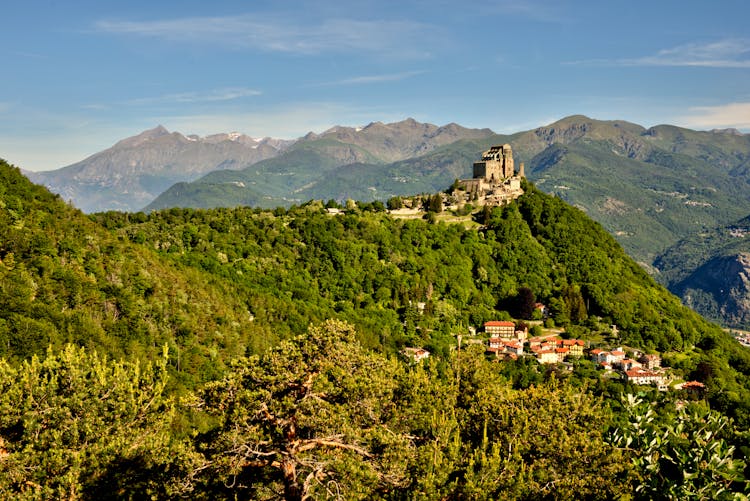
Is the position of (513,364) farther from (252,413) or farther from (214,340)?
(252,413)

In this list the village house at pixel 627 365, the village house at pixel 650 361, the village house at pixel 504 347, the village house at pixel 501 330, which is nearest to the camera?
the village house at pixel 627 365

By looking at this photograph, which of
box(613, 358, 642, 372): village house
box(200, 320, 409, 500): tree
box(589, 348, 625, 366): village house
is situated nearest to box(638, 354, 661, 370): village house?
box(613, 358, 642, 372): village house

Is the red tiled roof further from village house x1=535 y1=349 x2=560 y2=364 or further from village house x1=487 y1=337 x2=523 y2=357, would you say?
village house x1=487 y1=337 x2=523 y2=357

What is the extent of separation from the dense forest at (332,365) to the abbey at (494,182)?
6233 millimetres

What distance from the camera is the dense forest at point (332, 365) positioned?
1806 cm

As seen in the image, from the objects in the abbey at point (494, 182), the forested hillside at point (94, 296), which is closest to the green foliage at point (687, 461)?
the forested hillside at point (94, 296)

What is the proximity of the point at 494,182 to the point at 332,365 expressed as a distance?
110363 mm

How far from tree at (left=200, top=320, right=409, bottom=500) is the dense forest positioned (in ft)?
0.24

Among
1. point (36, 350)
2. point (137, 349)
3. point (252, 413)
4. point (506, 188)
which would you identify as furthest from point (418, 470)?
point (506, 188)

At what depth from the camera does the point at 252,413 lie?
58.9 ft

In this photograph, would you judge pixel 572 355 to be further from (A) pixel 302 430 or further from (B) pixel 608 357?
(A) pixel 302 430

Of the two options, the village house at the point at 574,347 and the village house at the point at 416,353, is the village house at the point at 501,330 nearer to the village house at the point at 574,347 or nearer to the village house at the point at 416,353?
the village house at the point at 574,347

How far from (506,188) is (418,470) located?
10851 cm

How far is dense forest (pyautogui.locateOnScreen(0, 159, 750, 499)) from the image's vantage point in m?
18.1
